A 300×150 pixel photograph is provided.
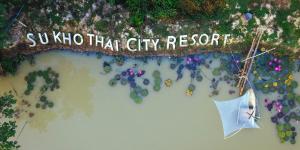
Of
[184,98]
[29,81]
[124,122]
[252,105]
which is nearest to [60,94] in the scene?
[29,81]

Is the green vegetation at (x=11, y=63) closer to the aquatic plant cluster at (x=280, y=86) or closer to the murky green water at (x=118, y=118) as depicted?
the murky green water at (x=118, y=118)

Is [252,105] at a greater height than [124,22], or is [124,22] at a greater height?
[124,22]

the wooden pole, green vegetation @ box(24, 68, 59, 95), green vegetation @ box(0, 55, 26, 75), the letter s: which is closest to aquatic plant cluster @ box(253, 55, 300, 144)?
the wooden pole

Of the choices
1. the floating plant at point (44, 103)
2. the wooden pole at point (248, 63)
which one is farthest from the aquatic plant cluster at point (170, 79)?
the floating plant at point (44, 103)

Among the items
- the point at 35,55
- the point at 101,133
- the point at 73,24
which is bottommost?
Answer: the point at 101,133

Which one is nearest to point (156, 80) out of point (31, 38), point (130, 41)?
point (130, 41)

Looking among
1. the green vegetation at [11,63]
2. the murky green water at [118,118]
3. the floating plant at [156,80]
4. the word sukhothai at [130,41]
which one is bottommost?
the murky green water at [118,118]

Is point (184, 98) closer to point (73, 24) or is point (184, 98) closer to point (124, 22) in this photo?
point (124, 22)
